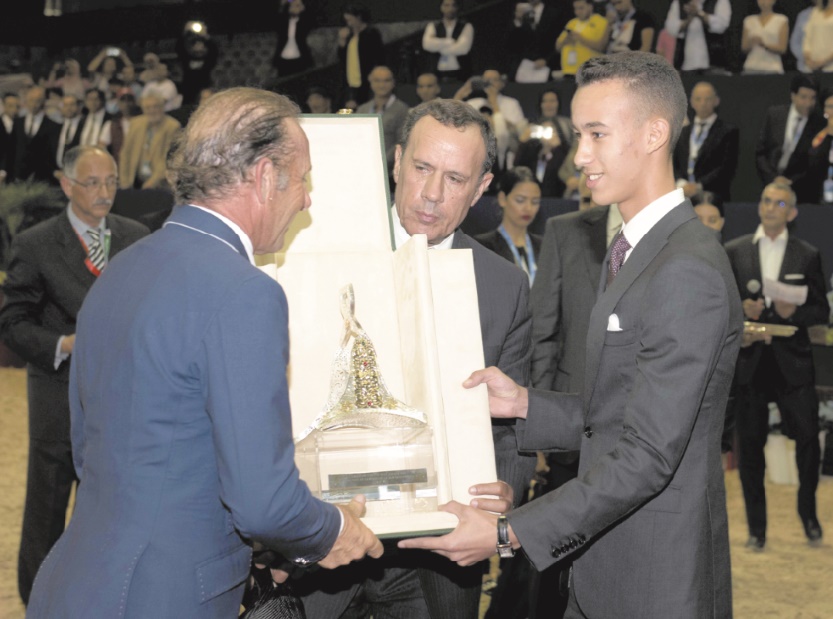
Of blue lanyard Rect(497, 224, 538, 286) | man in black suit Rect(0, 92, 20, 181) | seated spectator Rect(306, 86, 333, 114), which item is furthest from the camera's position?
man in black suit Rect(0, 92, 20, 181)

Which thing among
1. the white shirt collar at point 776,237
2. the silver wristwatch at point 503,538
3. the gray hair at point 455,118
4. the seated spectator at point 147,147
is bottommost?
the silver wristwatch at point 503,538

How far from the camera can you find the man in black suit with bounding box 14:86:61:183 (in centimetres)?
1232

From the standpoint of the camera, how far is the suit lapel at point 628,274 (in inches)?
83.7

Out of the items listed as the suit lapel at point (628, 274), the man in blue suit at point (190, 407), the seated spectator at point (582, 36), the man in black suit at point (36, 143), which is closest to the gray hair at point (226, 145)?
the man in blue suit at point (190, 407)

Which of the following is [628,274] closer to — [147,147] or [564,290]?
[564,290]

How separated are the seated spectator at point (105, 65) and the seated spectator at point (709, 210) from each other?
935 cm

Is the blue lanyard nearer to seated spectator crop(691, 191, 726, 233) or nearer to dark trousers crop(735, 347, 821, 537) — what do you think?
seated spectator crop(691, 191, 726, 233)

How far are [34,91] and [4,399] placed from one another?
5.48 meters

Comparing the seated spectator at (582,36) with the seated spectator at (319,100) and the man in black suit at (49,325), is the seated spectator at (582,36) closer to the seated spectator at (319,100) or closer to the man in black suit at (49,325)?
the seated spectator at (319,100)

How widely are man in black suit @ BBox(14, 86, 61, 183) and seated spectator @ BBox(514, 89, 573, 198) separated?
6049 mm

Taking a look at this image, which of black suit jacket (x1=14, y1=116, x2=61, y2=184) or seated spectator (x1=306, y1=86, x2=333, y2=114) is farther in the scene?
black suit jacket (x1=14, y1=116, x2=61, y2=184)

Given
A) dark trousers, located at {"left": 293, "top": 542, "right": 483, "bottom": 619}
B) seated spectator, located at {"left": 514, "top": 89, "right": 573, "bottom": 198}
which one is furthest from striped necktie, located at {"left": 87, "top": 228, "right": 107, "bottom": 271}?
seated spectator, located at {"left": 514, "top": 89, "right": 573, "bottom": 198}

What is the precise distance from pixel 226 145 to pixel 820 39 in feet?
28.0

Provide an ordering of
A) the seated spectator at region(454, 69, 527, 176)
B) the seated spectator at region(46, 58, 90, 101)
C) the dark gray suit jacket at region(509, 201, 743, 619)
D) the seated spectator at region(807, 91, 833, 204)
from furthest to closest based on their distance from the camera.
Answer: the seated spectator at region(46, 58, 90, 101), the seated spectator at region(454, 69, 527, 176), the seated spectator at region(807, 91, 833, 204), the dark gray suit jacket at region(509, 201, 743, 619)
